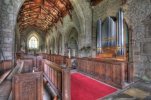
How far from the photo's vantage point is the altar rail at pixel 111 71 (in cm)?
349

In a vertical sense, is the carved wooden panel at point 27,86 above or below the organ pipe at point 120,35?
below

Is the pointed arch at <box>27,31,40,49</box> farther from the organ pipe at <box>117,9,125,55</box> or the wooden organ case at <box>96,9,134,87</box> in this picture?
the organ pipe at <box>117,9,125,55</box>

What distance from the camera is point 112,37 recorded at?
558 centimetres

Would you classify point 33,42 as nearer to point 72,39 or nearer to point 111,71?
point 72,39

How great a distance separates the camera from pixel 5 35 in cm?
479

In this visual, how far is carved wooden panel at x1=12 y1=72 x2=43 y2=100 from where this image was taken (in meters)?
1.74

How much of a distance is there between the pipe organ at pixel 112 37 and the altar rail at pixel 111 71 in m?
0.95

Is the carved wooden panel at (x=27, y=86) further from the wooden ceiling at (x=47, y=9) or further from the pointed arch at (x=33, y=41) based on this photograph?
the pointed arch at (x=33, y=41)

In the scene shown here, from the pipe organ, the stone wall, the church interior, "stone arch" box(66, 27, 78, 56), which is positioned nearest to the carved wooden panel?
the church interior

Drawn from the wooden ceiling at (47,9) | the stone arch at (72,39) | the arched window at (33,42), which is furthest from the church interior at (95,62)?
the arched window at (33,42)

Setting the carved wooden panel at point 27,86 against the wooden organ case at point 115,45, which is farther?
the wooden organ case at point 115,45

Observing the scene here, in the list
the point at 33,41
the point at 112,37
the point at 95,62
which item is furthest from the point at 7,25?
the point at 33,41

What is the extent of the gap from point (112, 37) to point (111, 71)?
2180mm

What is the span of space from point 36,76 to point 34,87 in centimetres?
18
